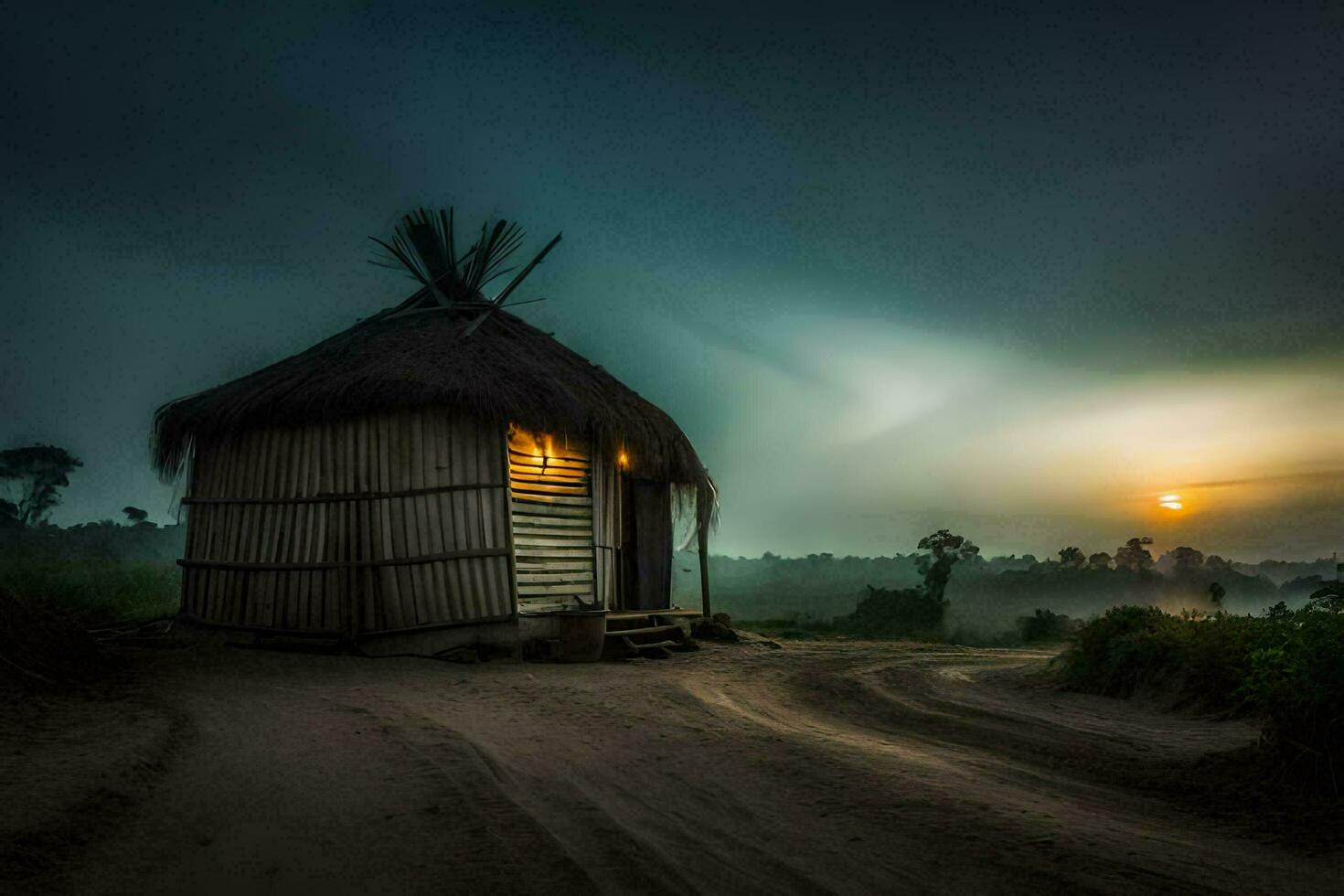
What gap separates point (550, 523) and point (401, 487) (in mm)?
2234

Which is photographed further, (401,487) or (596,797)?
(401,487)

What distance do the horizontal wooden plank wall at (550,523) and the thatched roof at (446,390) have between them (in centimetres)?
54

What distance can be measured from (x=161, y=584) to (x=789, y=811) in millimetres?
18909

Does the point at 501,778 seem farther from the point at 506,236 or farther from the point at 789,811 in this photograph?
the point at 506,236

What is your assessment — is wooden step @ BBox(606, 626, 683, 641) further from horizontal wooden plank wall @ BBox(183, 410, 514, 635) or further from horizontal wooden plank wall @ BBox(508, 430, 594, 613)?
horizontal wooden plank wall @ BBox(183, 410, 514, 635)

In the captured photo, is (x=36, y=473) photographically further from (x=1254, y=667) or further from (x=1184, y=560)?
(x=1184, y=560)

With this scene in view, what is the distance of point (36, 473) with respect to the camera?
117 ft

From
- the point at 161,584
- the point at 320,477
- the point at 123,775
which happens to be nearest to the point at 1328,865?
the point at 123,775

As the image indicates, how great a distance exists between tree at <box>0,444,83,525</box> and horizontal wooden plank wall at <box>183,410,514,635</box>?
3247 centimetres

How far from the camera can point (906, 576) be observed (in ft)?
199

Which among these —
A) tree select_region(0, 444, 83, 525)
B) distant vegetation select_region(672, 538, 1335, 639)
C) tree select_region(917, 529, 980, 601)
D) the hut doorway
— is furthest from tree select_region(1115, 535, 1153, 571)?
tree select_region(0, 444, 83, 525)

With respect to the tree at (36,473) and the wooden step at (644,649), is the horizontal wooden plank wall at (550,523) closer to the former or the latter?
the wooden step at (644,649)

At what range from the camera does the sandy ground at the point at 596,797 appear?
9.84ft

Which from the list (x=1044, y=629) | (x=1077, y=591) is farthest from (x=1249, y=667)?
(x=1077, y=591)
